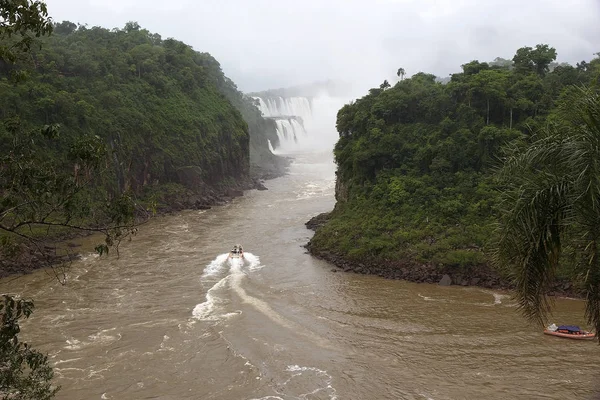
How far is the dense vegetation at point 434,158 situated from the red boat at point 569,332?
6.58 m

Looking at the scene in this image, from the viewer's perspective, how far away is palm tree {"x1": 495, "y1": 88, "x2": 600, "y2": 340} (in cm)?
640

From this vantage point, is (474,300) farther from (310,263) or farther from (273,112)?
(273,112)

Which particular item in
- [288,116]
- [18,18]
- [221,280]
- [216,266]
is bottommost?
[221,280]

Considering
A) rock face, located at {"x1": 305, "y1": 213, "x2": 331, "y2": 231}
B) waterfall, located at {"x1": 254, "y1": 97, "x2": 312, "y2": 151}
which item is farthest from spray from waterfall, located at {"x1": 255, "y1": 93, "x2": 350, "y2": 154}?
rock face, located at {"x1": 305, "y1": 213, "x2": 331, "y2": 231}

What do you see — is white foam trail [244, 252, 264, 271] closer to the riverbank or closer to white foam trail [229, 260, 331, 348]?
white foam trail [229, 260, 331, 348]

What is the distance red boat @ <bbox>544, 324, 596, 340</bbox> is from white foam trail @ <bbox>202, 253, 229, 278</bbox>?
55.5ft

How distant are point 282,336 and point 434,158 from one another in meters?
17.7

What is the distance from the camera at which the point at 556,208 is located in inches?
271

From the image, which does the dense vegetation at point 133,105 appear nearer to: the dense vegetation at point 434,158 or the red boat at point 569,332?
the dense vegetation at point 434,158

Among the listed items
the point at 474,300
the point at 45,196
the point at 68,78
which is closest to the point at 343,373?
the point at 474,300

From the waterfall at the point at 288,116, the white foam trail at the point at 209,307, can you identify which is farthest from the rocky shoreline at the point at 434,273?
the waterfall at the point at 288,116

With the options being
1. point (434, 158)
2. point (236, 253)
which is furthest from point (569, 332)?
point (236, 253)

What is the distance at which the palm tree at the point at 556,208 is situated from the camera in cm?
640

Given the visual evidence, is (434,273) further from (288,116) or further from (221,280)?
(288,116)
